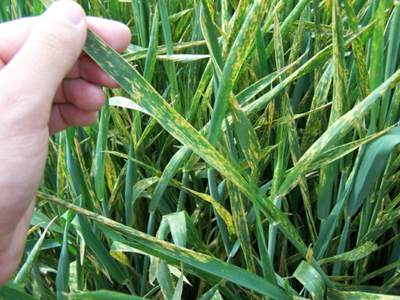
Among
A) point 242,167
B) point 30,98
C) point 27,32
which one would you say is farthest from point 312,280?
point 27,32

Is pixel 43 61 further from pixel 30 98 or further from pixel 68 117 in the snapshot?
pixel 68 117

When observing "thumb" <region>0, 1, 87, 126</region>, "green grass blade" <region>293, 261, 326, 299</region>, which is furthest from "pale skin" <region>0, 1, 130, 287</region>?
"green grass blade" <region>293, 261, 326, 299</region>

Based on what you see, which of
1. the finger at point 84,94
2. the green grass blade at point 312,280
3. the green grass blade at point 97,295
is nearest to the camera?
the green grass blade at point 97,295

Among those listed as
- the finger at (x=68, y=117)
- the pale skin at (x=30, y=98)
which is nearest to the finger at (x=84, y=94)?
the finger at (x=68, y=117)

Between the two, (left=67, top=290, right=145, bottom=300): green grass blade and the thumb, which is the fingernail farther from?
(left=67, top=290, right=145, bottom=300): green grass blade

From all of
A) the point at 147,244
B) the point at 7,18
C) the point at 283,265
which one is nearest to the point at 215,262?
the point at 147,244

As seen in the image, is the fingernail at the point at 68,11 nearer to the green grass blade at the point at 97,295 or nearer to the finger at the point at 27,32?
the finger at the point at 27,32

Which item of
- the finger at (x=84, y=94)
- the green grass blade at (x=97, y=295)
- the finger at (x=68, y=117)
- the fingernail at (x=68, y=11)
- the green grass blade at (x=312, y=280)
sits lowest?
the green grass blade at (x=312, y=280)
